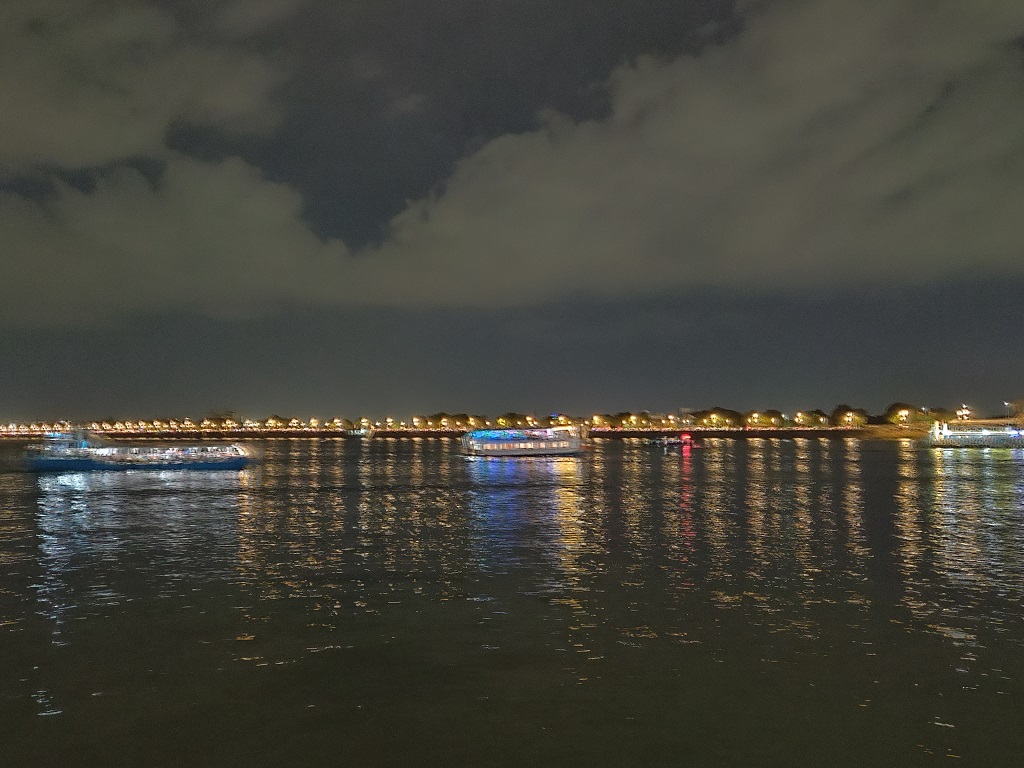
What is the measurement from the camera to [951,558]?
1083 inches

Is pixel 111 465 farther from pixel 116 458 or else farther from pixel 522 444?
pixel 522 444

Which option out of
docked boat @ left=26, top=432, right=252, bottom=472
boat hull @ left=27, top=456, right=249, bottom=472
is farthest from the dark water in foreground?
docked boat @ left=26, top=432, right=252, bottom=472

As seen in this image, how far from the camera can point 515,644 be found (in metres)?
16.9

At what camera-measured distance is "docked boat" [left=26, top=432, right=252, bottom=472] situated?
304 feet

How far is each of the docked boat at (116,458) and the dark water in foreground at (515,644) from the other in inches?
2287

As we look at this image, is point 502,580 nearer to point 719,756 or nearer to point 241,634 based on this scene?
point 241,634

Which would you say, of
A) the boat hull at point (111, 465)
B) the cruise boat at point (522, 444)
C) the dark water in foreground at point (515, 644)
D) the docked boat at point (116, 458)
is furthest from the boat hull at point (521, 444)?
the dark water in foreground at point (515, 644)

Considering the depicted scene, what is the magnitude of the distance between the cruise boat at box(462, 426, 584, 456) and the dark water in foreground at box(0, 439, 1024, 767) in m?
92.6

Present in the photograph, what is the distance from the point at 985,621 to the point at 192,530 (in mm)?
31704

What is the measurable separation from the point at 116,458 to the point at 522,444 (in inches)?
2393

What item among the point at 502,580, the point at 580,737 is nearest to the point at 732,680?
the point at 580,737

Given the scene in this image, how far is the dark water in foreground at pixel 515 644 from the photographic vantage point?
12.0 metres

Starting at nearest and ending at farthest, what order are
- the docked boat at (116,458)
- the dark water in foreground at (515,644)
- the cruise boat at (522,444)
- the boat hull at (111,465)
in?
1. the dark water in foreground at (515,644)
2. the boat hull at (111,465)
3. the docked boat at (116,458)
4. the cruise boat at (522,444)

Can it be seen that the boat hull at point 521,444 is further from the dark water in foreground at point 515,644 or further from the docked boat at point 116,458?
the dark water in foreground at point 515,644
